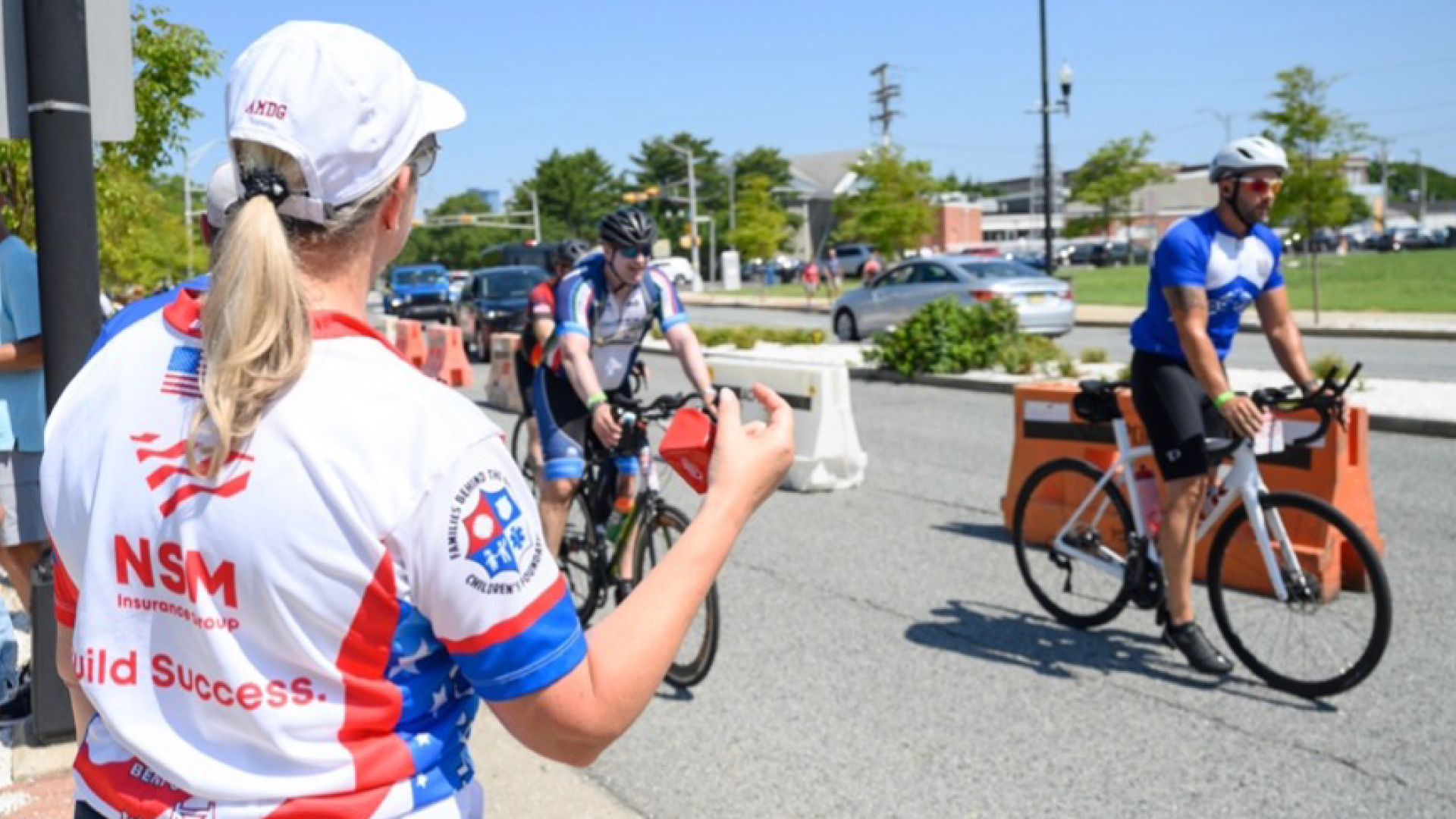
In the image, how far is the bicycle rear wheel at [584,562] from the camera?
6457 mm

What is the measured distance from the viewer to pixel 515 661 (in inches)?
61.1

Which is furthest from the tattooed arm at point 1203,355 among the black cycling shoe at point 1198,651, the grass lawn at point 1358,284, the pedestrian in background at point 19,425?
the grass lawn at point 1358,284

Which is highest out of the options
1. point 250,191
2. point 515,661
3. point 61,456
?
point 250,191

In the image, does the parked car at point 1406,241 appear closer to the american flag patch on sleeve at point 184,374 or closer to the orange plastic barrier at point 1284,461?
the orange plastic barrier at point 1284,461

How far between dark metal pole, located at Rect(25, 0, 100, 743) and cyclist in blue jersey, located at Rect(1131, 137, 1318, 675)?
3823mm

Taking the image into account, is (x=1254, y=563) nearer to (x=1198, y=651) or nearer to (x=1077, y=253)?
(x=1198, y=651)

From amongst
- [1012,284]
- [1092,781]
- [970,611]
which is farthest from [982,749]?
[1012,284]

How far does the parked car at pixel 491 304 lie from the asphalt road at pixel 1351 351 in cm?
1076

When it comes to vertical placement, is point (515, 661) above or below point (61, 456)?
below

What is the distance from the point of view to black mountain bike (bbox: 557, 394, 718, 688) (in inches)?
229

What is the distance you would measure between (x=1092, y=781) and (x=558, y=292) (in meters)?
3.24

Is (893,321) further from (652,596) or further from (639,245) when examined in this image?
(652,596)

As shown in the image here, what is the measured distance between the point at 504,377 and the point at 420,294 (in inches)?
1020

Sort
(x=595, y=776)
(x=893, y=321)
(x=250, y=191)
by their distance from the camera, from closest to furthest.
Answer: (x=250, y=191), (x=595, y=776), (x=893, y=321)
